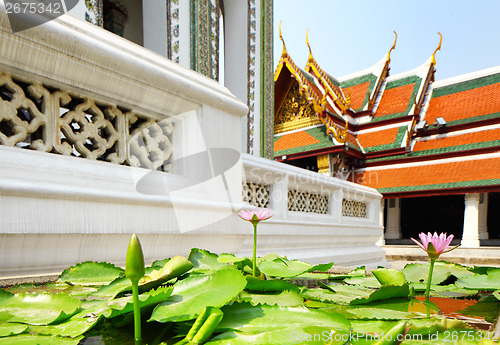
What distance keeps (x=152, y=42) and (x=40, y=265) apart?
281 cm

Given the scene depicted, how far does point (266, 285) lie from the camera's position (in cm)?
62

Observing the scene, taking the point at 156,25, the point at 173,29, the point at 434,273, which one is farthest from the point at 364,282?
the point at 156,25

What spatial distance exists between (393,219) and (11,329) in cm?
1060

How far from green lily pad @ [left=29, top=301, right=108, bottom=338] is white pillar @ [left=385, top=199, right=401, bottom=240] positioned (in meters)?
10.4

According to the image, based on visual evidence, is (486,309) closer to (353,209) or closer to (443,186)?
(353,209)

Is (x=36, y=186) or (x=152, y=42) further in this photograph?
(x=152, y=42)

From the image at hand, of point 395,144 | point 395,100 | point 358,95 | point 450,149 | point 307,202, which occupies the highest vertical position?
point 358,95

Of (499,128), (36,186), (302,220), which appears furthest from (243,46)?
(499,128)

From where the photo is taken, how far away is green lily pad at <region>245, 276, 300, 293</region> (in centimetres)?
62

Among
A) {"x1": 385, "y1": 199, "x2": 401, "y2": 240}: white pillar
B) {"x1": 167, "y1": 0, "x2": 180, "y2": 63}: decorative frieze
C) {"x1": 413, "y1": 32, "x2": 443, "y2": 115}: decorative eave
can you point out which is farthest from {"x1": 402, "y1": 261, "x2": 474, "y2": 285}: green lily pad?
{"x1": 385, "y1": 199, "x2": 401, "y2": 240}: white pillar

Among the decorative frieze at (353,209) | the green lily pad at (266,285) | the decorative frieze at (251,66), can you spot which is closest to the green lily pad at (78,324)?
the green lily pad at (266,285)

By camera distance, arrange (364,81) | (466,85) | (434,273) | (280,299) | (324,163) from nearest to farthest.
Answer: (280,299) → (434,273) → (324,163) → (466,85) → (364,81)

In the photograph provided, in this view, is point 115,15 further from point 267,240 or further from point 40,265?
point 40,265

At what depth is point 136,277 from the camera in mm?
327
